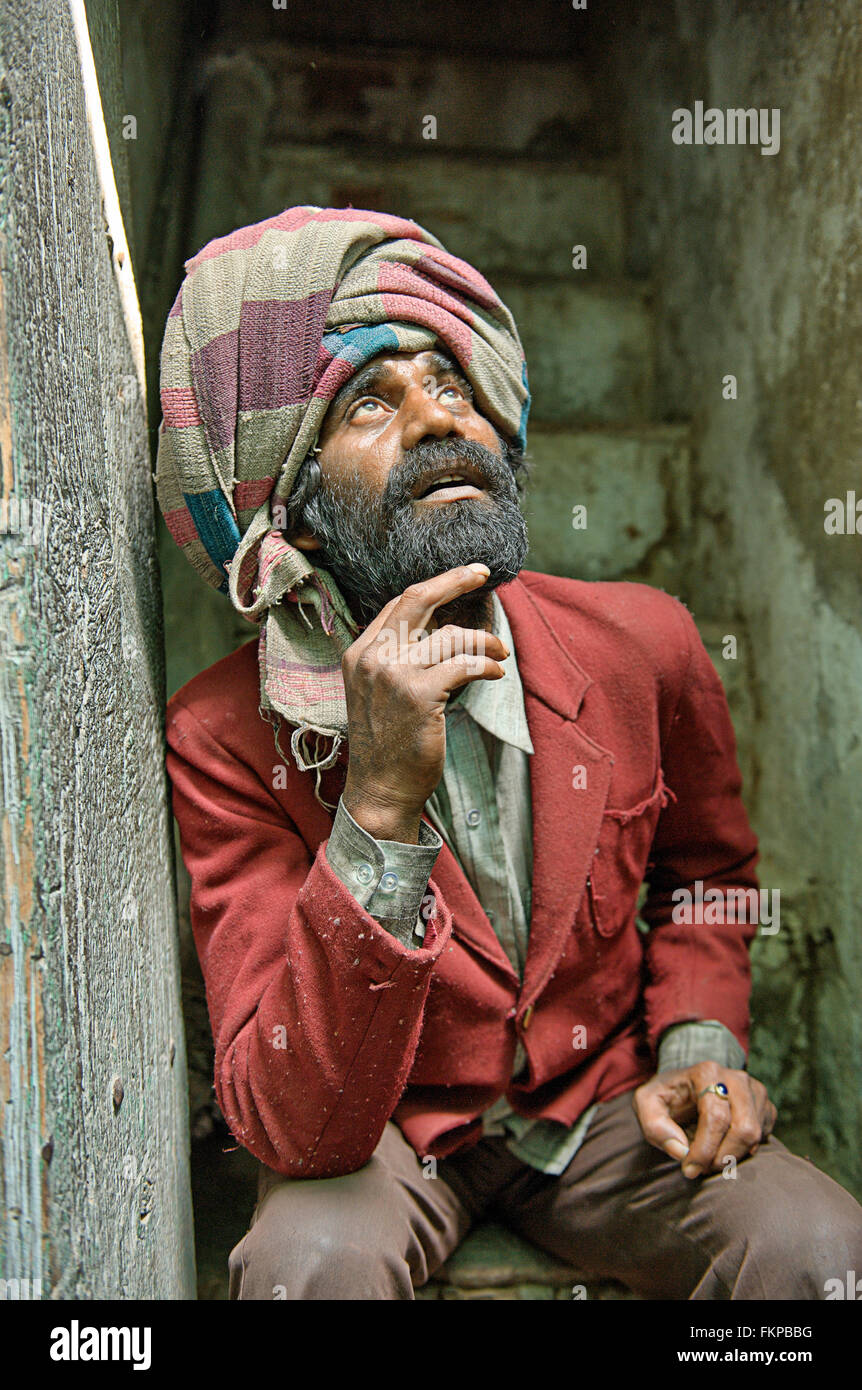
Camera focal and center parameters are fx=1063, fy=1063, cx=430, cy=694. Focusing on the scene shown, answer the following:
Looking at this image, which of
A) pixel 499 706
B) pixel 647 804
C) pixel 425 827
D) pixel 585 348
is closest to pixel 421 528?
pixel 499 706

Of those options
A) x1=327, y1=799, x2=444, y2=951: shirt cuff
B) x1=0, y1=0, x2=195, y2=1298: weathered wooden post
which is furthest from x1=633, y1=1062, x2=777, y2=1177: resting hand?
x1=0, y1=0, x2=195, y2=1298: weathered wooden post

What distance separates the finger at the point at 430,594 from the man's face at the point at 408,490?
0.37 ft

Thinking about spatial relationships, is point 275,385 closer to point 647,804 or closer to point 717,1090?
point 647,804

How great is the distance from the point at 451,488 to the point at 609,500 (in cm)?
113

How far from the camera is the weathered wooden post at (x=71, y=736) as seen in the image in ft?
2.93

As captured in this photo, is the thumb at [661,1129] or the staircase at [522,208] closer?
the thumb at [661,1129]

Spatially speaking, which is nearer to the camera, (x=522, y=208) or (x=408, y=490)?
(x=408, y=490)

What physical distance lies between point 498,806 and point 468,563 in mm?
369

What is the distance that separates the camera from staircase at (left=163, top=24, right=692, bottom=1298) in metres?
2.49

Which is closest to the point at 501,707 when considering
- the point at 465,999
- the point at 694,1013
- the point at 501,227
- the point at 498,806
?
the point at 498,806

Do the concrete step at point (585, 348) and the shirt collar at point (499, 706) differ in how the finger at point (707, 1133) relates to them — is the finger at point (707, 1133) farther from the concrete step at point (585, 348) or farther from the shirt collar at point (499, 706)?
the concrete step at point (585, 348)

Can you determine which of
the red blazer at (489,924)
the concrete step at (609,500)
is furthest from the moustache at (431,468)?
the concrete step at (609,500)

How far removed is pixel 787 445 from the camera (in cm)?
202

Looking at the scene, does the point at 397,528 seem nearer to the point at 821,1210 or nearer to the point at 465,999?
the point at 465,999
